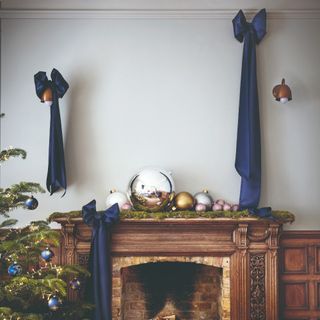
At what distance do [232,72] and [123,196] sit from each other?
138cm

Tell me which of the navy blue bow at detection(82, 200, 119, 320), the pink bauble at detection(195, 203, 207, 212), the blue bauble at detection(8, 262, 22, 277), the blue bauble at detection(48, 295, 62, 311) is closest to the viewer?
the blue bauble at detection(8, 262, 22, 277)

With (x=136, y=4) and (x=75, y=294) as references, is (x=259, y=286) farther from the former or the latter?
(x=136, y=4)

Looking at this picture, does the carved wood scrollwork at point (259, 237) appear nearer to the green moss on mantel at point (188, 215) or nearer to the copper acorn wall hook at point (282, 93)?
the green moss on mantel at point (188, 215)

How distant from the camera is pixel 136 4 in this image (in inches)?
172

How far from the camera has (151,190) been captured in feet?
12.8

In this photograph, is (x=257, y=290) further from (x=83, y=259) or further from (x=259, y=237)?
(x=83, y=259)

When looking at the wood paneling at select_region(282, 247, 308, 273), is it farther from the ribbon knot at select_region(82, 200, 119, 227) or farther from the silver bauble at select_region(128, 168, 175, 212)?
the ribbon knot at select_region(82, 200, 119, 227)

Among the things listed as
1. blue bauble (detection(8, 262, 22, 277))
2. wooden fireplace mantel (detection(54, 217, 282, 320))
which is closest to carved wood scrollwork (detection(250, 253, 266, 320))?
wooden fireplace mantel (detection(54, 217, 282, 320))

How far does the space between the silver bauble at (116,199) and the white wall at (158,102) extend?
0.18 m

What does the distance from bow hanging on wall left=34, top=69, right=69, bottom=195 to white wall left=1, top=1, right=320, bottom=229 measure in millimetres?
130

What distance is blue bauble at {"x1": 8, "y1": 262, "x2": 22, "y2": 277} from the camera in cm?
313

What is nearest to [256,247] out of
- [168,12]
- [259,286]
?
[259,286]

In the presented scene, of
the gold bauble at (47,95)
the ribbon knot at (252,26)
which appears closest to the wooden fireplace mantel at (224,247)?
the gold bauble at (47,95)

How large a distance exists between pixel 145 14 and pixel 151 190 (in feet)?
5.03
